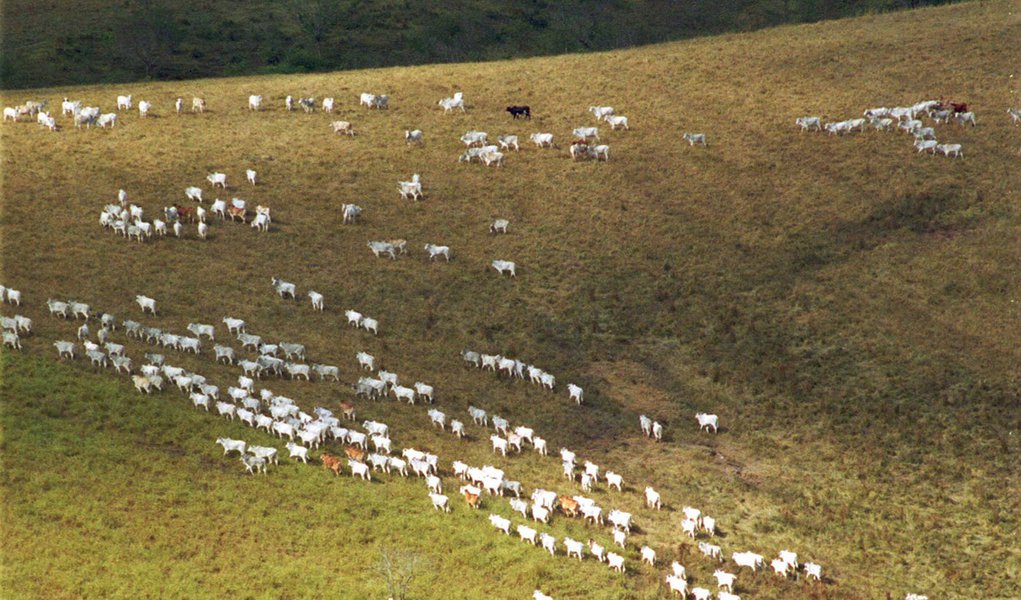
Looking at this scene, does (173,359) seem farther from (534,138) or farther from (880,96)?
(880,96)

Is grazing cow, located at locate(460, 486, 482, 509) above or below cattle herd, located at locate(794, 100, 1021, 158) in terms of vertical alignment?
below

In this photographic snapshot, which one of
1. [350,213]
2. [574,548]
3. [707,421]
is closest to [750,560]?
[574,548]

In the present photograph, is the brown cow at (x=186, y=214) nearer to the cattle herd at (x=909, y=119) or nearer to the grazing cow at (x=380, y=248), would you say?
the grazing cow at (x=380, y=248)

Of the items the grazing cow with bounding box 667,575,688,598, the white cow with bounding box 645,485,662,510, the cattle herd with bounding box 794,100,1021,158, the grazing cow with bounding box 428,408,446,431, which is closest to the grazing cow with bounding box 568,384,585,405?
the grazing cow with bounding box 428,408,446,431

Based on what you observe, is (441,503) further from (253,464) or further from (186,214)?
(186,214)

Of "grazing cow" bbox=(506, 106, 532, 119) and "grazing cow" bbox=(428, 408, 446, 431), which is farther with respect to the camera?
"grazing cow" bbox=(506, 106, 532, 119)

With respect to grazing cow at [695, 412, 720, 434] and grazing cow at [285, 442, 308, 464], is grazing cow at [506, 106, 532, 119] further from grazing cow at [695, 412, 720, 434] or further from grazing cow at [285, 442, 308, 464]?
grazing cow at [285, 442, 308, 464]

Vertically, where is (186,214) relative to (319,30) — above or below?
below
